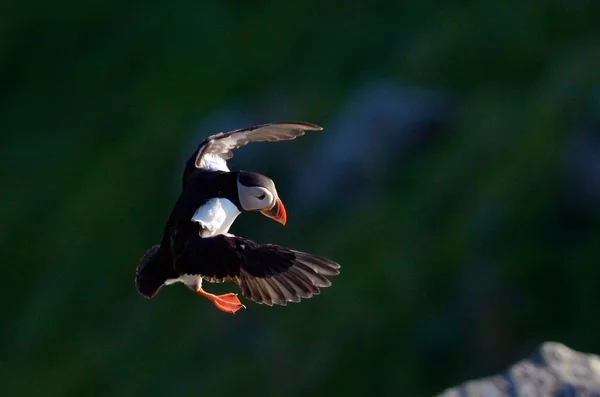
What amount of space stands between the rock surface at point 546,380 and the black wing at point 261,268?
3.12 feet

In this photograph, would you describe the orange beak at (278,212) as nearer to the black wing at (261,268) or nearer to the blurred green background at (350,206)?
the black wing at (261,268)

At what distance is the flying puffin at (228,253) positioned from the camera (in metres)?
4.50

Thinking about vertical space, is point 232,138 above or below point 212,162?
above

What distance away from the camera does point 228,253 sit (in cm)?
451

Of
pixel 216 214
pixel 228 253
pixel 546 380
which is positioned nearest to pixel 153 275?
pixel 216 214

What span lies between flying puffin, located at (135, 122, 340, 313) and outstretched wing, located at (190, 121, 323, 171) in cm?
26

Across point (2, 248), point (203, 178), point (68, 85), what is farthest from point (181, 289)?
point (68, 85)

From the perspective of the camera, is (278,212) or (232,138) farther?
(232,138)

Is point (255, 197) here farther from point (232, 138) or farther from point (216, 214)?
point (232, 138)

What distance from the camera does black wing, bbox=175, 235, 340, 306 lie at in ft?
14.7

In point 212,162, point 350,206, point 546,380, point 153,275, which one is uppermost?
point 212,162

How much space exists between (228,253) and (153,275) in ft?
2.25

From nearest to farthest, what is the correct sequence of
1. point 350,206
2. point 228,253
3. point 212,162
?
1. point 228,253
2. point 212,162
3. point 350,206

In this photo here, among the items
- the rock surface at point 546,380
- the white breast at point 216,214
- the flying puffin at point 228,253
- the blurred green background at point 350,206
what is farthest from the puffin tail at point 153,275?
the blurred green background at point 350,206
